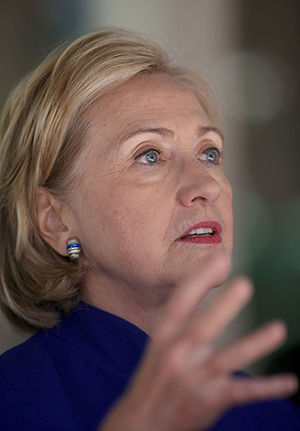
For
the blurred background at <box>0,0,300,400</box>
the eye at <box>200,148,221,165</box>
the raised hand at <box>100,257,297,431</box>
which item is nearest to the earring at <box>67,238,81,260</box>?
the eye at <box>200,148,221,165</box>

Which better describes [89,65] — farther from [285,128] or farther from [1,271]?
[285,128]

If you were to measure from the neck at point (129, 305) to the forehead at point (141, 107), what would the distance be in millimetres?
398

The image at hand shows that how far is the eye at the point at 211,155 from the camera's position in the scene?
1456 mm

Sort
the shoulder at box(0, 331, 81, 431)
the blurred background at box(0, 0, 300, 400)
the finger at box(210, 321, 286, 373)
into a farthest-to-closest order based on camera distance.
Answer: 1. the blurred background at box(0, 0, 300, 400)
2. the shoulder at box(0, 331, 81, 431)
3. the finger at box(210, 321, 286, 373)

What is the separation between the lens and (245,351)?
1.90 feet

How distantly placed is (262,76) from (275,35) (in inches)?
8.1

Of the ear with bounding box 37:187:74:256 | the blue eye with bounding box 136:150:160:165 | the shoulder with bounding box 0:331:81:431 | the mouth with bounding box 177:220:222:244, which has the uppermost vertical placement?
the blue eye with bounding box 136:150:160:165

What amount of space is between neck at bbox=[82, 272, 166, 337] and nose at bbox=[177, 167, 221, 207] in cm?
27

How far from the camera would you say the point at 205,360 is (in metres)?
0.59

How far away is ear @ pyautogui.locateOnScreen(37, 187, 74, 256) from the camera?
1374 millimetres

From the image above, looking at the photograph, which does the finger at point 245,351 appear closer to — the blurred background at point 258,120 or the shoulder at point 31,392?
the shoulder at point 31,392

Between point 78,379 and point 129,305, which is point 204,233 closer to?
point 129,305

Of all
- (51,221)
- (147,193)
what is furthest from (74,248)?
(147,193)

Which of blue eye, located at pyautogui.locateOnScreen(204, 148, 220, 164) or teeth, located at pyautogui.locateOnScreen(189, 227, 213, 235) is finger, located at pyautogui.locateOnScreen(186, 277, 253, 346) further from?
blue eye, located at pyautogui.locateOnScreen(204, 148, 220, 164)
